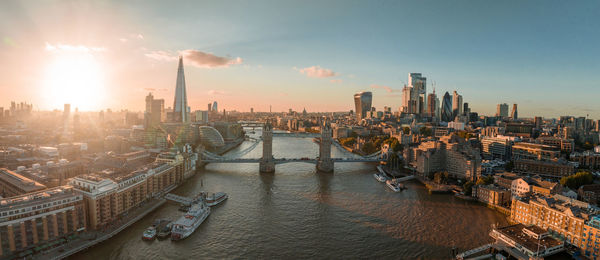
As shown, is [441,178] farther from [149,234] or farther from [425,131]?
[425,131]

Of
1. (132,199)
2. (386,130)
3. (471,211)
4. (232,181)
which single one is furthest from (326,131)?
A: (386,130)

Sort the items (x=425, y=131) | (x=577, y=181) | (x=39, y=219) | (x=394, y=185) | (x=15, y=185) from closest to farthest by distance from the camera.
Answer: (x=39, y=219) → (x=15, y=185) → (x=577, y=181) → (x=394, y=185) → (x=425, y=131)

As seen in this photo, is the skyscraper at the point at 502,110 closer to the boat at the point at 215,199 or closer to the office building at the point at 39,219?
the boat at the point at 215,199

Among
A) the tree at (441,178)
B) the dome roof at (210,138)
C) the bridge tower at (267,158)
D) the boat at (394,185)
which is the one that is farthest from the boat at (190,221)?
the dome roof at (210,138)

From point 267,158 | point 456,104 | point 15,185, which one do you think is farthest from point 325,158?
point 456,104

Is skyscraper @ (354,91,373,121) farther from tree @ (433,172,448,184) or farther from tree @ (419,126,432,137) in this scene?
tree @ (433,172,448,184)

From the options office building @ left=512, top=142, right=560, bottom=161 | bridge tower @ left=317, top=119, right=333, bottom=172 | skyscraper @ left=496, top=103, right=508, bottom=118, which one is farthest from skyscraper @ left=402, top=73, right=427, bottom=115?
bridge tower @ left=317, top=119, right=333, bottom=172

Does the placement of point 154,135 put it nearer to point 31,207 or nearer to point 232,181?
point 232,181

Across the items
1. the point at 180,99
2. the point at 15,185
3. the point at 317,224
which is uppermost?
the point at 180,99
